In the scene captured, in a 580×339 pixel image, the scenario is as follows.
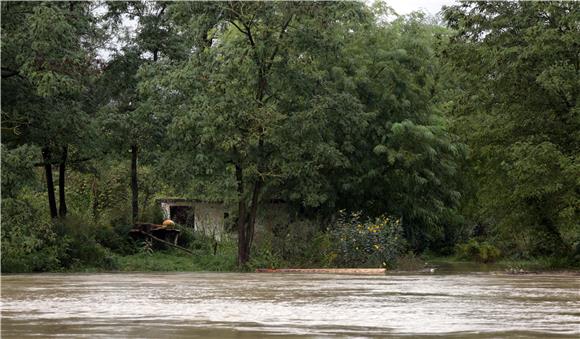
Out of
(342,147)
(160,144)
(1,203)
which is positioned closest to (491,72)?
(342,147)

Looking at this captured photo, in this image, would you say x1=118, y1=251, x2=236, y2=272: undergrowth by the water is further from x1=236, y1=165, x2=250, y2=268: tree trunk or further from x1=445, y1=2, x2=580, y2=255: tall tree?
x1=445, y1=2, x2=580, y2=255: tall tree

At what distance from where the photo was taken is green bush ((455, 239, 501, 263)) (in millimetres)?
45000

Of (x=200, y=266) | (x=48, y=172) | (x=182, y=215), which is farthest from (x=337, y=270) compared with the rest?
(x=182, y=215)

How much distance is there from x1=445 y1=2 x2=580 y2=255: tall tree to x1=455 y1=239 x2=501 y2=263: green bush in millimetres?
9164

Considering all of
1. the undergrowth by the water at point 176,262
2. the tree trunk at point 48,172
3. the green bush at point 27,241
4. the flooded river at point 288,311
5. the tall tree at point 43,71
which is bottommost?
the flooded river at point 288,311

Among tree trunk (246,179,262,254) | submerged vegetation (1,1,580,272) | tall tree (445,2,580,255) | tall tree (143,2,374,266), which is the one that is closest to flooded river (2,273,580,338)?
submerged vegetation (1,1,580,272)

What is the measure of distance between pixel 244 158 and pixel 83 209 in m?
14.4

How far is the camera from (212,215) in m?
47.3

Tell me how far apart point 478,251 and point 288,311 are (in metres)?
34.4

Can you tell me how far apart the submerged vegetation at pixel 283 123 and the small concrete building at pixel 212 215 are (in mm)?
739

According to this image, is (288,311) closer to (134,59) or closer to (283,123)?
(283,123)

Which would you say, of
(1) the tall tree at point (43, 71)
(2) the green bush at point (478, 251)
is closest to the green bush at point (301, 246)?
(1) the tall tree at point (43, 71)

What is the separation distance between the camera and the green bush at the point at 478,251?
45000mm

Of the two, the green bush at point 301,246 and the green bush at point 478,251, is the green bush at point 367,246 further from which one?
the green bush at point 478,251
